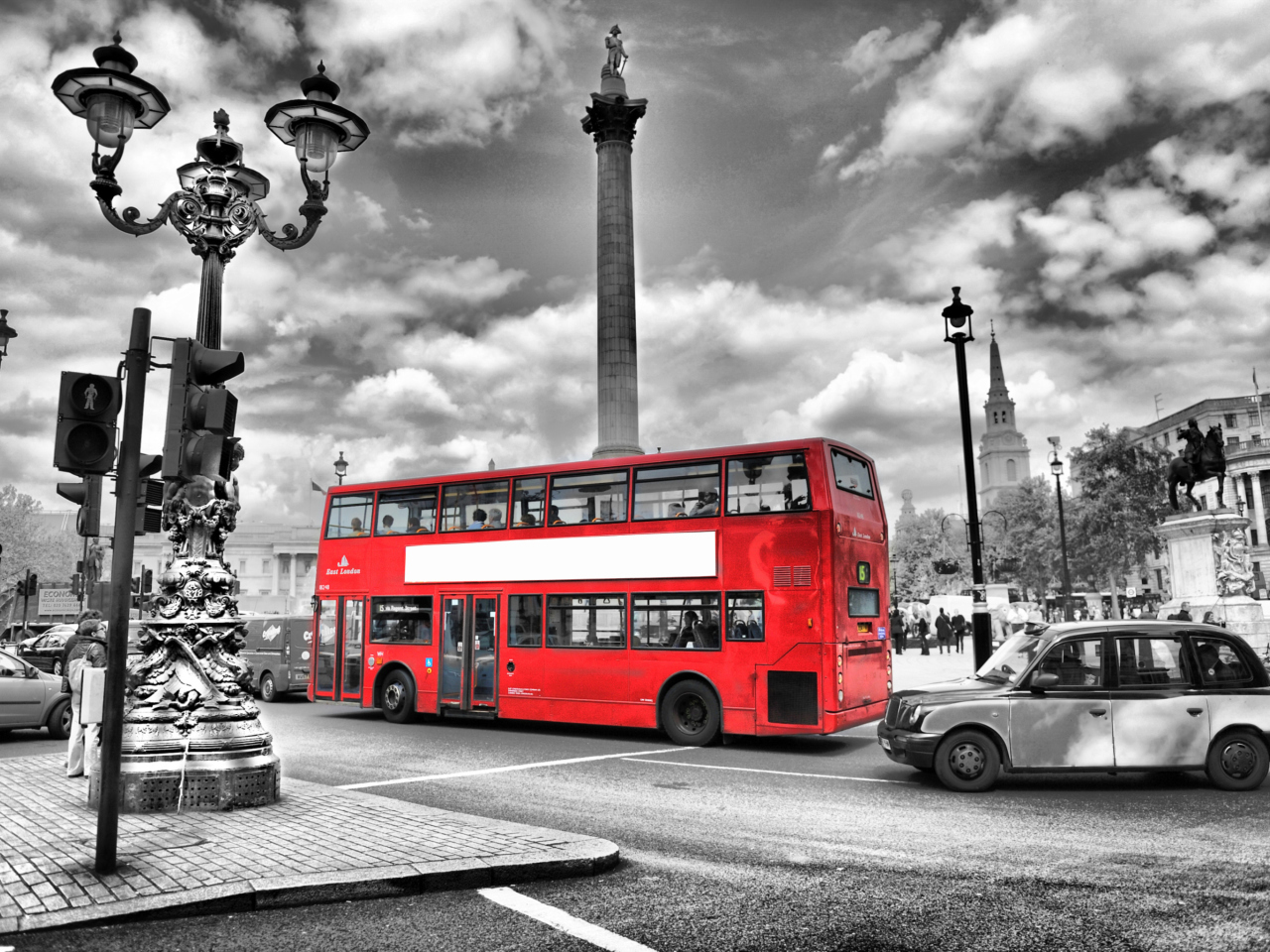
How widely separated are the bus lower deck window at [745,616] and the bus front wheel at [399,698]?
6367mm

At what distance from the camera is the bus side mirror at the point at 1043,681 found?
1011cm

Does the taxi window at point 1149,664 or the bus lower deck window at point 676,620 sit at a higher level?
the bus lower deck window at point 676,620

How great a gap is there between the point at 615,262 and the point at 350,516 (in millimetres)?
26827

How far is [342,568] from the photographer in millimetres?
18156

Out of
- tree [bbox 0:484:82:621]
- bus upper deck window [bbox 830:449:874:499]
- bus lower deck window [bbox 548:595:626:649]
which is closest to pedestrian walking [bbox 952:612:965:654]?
bus upper deck window [bbox 830:449:874:499]

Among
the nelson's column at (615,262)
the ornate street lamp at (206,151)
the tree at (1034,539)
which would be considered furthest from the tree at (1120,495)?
the ornate street lamp at (206,151)

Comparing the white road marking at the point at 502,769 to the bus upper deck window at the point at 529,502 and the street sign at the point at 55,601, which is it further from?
the street sign at the point at 55,601

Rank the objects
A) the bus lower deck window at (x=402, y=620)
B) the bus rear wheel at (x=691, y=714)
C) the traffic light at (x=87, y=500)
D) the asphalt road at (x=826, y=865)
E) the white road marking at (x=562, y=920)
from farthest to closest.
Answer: the bus lower deck window at (x=402, y=620) < the bus rear wheel at (x=691, y=714) < the traffic light at (x=87, y=500) < the asphalt road at (x=826, y=865) < the white road marking at (x=562, y=920)

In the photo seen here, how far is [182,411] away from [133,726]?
3.07 m

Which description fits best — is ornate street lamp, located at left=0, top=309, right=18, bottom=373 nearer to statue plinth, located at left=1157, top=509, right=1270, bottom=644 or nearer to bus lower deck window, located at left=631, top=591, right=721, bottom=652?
bus lower deck window, located at left=631, top=591, right=721, bottom=652

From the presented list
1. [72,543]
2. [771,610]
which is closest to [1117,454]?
[771,610]

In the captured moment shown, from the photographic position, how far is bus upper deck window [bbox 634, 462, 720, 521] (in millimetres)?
14227

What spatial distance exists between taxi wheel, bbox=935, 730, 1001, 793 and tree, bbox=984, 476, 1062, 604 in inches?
2685

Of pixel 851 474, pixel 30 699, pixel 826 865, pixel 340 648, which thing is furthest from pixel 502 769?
pixel 30 699
